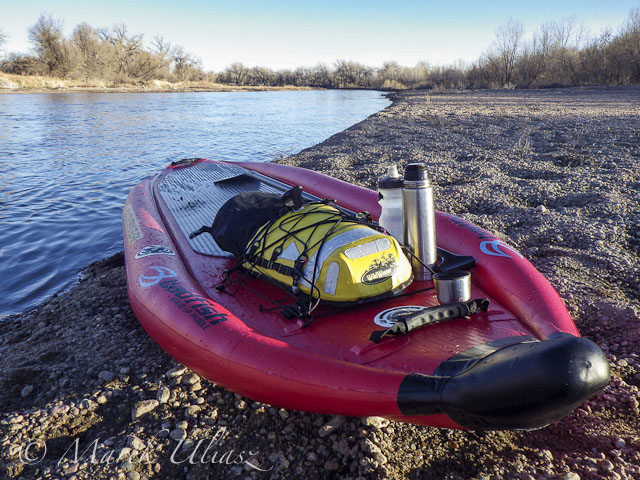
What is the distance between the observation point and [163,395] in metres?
2.03

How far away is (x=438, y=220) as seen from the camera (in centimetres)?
288

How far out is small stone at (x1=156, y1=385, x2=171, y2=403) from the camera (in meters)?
2.02

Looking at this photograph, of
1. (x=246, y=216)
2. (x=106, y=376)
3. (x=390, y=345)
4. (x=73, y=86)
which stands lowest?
(x=106, y=376)

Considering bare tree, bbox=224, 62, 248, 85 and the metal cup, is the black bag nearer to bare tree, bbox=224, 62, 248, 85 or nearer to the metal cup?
the metal cup

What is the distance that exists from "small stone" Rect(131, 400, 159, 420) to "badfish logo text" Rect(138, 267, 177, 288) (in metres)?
0.63

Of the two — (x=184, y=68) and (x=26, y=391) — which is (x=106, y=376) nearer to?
(x=26, y=391)

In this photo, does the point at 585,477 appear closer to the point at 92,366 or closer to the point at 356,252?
the point at 356,252

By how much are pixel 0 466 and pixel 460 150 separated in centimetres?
789

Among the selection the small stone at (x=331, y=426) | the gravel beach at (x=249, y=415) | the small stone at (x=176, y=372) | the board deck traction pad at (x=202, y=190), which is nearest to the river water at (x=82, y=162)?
the gravel beach at (x=249, y=415)

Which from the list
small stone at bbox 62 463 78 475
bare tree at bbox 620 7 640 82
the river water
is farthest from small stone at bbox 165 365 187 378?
bare tree at bbox 620 7 640 82

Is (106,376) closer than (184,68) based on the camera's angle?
Yes

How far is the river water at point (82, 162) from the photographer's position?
14.8 ft

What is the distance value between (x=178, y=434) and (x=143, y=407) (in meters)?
0.26

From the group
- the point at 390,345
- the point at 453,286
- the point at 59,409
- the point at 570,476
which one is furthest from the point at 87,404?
the point at 570,476
